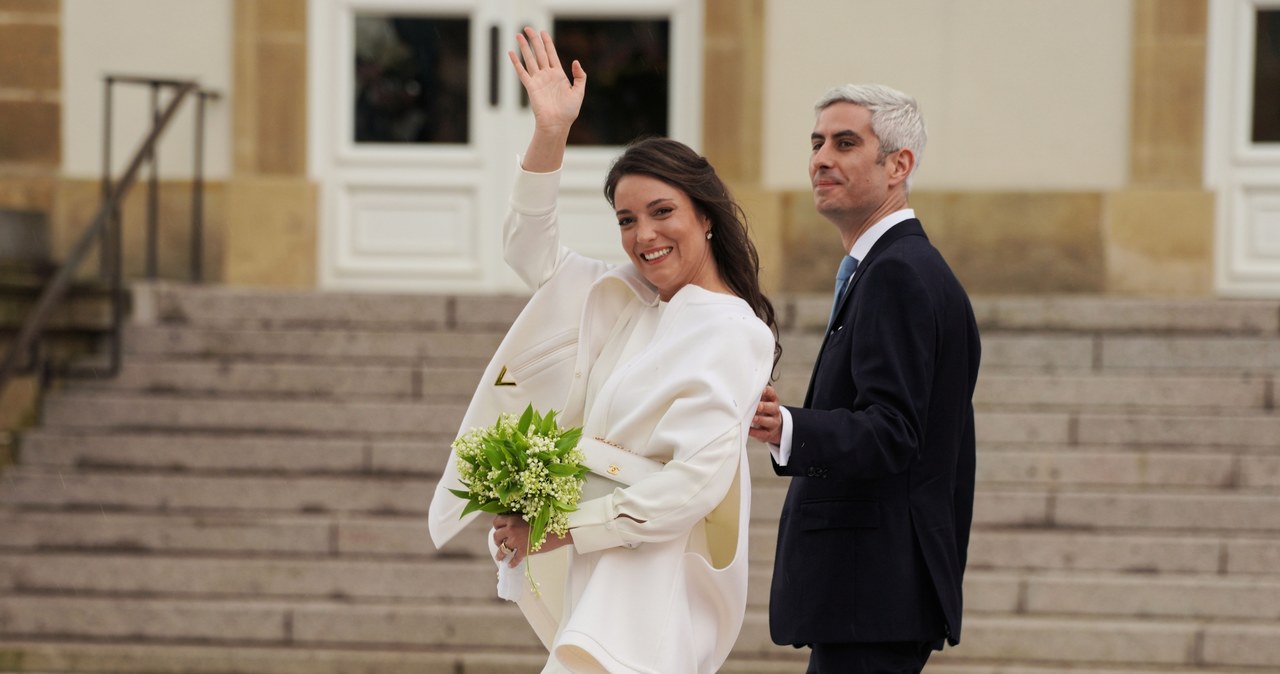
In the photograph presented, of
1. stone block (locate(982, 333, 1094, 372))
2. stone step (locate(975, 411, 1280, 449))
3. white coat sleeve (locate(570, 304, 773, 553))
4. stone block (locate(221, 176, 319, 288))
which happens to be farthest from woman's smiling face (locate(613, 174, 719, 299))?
stone block (locate(221, 176, 319, 288))

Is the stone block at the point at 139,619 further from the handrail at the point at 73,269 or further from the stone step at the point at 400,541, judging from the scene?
the handrail at the point at 73,269

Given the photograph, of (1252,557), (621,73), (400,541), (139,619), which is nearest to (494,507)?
(400,541)

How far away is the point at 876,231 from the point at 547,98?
30.1 inches

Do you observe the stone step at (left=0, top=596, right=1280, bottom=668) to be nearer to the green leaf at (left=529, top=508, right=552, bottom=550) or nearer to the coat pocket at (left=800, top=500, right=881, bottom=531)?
the coat pocket at (left=800, top=500, right=881, bottom=531)

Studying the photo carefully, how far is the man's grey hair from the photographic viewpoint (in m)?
3.31

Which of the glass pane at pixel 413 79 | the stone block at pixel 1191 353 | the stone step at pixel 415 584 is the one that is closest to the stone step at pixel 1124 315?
the stone block at pixel 1191 353

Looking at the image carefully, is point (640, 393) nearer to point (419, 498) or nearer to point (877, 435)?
point (877, 435)

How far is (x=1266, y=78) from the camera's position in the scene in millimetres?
9156

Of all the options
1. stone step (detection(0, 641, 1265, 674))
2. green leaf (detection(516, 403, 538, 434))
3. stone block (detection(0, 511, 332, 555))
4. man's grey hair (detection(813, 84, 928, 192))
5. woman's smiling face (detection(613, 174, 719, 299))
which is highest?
man's grey hair (detection(813, 84, 928, 192))

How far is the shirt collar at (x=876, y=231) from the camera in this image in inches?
130

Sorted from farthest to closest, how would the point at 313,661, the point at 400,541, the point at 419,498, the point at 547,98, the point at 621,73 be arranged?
the point at 621,73 < the point at 419,498 < the point at 400,541 < the point at 313,661 < the point at 547,98

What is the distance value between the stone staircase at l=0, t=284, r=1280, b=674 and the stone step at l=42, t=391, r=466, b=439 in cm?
1

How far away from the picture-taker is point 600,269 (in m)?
3.35

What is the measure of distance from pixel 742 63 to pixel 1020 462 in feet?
10.4
